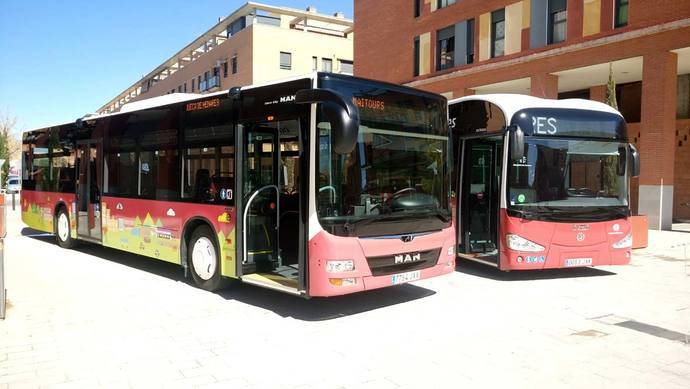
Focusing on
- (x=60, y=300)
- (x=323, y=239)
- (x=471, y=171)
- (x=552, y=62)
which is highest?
(x=552, y=62)

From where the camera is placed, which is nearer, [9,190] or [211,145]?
[211,145]

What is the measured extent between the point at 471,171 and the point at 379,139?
3.87 meters

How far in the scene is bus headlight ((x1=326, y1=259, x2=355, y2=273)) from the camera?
6.08 metres

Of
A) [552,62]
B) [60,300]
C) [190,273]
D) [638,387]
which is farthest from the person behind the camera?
[552,62]

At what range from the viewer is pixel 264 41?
44.4 m

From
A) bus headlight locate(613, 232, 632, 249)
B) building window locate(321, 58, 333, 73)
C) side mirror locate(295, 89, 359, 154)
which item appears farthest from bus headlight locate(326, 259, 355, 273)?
building window locate(321, 58, 333, 73)

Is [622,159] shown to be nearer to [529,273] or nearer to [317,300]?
[529,273]

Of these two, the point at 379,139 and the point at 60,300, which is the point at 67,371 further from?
the point at 379,139

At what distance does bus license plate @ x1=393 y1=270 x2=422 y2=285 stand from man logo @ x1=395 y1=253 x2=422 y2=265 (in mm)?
155

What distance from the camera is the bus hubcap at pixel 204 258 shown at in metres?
7.83

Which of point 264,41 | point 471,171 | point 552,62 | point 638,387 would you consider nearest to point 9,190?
point 264,41

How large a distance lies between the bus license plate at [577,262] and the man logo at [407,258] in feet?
10.5

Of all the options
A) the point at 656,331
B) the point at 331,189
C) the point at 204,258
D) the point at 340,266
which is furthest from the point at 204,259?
the point at 656,331

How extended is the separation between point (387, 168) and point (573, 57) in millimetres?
18020
